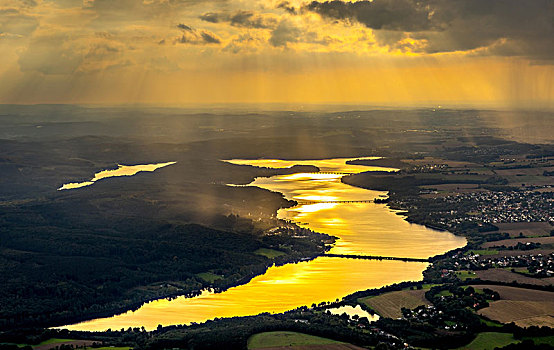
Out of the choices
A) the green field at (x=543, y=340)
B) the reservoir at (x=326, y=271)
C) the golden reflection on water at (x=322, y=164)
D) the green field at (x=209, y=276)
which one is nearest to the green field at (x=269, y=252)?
the reservoir at (x=326, y=271)

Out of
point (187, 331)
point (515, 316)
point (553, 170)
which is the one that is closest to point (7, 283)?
point (187, 331)

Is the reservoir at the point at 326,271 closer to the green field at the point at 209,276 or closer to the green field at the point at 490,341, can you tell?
the green field at the point at 209,276

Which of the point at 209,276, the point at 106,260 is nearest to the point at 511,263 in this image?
the point at 209,276

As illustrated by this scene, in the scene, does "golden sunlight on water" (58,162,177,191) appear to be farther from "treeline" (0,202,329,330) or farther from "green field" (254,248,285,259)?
"green field" (254,248,285,259)

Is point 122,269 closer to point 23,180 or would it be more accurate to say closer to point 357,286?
point 357,286

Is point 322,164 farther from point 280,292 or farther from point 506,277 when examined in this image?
point 280,292

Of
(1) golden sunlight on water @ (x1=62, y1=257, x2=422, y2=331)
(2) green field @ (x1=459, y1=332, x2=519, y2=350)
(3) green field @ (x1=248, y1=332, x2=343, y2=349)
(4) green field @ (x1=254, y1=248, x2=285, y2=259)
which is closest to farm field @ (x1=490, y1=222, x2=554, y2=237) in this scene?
(1) golden sunlight on water @ (x1=62, y1=257, x2=422, y2=331)

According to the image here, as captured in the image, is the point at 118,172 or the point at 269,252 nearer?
the point at 269,252
